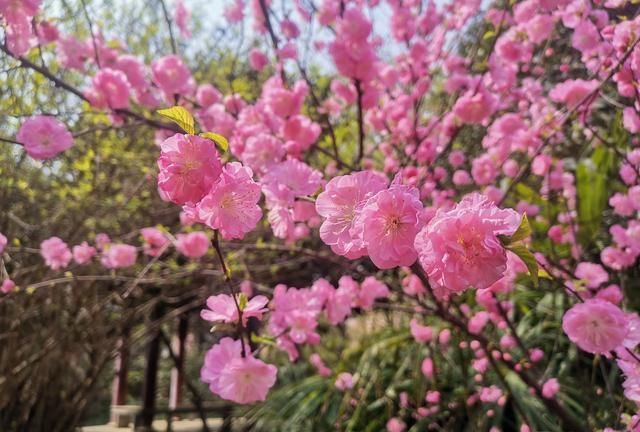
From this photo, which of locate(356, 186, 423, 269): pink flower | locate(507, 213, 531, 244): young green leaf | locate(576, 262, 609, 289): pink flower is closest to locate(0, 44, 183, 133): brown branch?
locate(356, 186, 423, 269): pink flower

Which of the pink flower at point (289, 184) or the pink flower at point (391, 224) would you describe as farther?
the pink flower at point (289, 184)

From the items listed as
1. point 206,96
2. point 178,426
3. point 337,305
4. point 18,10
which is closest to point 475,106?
point 337,305

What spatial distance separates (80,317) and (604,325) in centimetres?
321

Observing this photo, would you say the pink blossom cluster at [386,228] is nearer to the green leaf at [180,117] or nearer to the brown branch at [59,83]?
the green leaf at [180,117]

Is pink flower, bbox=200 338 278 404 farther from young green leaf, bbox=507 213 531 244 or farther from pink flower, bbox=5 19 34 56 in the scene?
pink flower, bbox=5 19 34 56

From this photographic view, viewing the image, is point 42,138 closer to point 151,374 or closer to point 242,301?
point 242,301

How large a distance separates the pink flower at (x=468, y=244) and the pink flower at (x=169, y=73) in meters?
1.58

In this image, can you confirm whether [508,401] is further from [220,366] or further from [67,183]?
[67,183]

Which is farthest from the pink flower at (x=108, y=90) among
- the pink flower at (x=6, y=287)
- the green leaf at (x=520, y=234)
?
the green leaf at (x=520, y=234)

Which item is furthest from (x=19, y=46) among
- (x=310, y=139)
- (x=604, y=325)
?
(x=604, y=325)

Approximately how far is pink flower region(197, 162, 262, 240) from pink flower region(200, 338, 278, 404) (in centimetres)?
35

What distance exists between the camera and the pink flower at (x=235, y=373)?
111 centimetres

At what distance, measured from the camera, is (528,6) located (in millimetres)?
2480

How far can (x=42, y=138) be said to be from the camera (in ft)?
4.95
